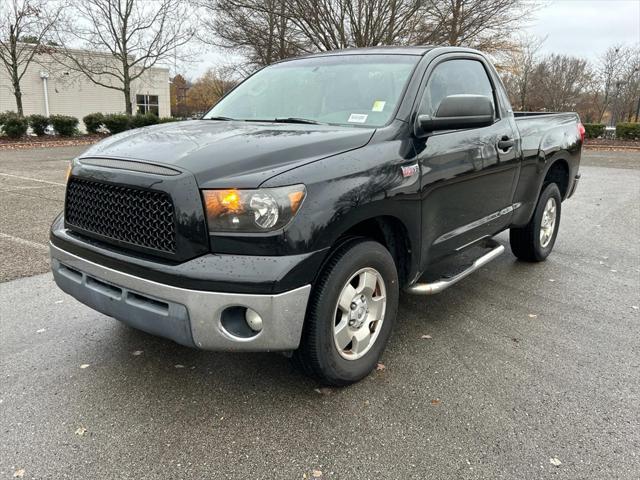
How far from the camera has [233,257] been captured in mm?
2381

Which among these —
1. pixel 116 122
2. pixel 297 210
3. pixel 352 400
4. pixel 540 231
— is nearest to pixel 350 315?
pixel 352 400

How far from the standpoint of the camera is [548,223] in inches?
214

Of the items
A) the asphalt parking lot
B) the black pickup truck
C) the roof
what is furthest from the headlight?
the roof

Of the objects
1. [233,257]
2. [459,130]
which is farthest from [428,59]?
[233,257]

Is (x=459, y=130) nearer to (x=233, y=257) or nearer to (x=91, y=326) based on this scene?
(x=233, y=257)

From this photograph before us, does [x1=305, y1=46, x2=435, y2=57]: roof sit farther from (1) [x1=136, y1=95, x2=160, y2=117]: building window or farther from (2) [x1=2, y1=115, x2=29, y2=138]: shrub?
(1) [x1=136, y1=95, x2=160, y2=117]: building window

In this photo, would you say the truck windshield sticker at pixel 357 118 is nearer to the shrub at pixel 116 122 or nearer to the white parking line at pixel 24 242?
the white parking line at pixel 24 242

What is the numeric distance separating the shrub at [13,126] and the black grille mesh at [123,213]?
66.0ft

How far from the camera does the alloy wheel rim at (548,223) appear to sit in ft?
17.4

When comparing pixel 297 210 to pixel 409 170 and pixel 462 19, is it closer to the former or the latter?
pixel 409 170

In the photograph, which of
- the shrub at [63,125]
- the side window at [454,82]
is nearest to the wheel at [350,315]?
the side window at [454,82]

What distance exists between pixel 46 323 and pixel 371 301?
95.0 inches

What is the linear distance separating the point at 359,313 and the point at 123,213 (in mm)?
1355

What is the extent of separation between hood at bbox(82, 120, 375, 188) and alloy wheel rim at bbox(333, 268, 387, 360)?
2.31ft
